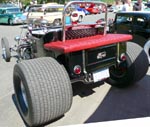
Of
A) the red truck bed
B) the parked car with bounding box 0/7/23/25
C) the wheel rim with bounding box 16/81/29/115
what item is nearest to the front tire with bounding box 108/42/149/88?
the red truck bed

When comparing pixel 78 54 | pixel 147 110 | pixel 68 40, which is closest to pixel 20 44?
pixel 68 40

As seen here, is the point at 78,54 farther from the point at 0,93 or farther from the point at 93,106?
the point at 0,93

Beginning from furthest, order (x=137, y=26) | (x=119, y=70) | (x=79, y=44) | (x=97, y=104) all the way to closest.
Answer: (x=137, y=26) < (x=119, y=70) < (x=97, y=104) < (x=79, y=44)

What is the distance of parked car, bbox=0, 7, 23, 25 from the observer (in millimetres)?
17125

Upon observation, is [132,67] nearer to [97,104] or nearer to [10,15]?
[97,104]

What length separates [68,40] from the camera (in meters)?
3.54

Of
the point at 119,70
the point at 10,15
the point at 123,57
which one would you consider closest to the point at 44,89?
the point at 123,57

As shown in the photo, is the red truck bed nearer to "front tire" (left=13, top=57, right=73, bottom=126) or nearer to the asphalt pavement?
"front tire" (left=13, top=57, right=73, bottom=126)

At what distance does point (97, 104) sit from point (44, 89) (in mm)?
1260

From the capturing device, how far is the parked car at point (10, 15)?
17.1m

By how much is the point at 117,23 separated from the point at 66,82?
14.4ft

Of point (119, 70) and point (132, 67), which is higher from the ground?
point (132, 67)

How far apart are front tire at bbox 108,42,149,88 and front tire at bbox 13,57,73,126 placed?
5.05 ft

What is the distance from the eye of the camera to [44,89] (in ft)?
9.55
